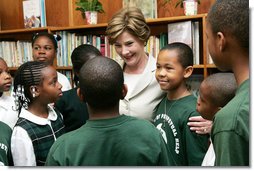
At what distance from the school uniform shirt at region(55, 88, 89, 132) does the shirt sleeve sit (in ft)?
0.95

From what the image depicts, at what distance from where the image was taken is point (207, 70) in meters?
1.87

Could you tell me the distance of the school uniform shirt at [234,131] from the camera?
28.0 inches

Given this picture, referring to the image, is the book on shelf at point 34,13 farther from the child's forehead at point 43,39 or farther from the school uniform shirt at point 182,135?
the school uniform shirt at point 182,135

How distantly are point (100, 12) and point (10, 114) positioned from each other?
3.46 ft

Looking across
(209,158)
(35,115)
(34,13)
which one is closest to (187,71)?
(209,158)

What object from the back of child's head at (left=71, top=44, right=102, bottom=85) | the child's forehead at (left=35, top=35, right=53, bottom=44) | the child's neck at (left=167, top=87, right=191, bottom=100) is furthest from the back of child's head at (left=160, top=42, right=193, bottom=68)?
the child's forehead at (left=35, top=35, right=53, bottom=44)

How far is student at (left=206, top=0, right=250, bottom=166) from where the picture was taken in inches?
28.2

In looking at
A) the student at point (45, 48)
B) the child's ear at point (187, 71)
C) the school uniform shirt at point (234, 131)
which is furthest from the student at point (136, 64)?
the school uniform shirt at point (234, 131)

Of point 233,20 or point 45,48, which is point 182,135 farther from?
point 45,48

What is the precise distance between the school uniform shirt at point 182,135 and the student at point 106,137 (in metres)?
0.27

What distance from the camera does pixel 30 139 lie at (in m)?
1.26

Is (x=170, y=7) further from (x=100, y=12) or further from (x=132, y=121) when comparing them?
(x=132, y=121)

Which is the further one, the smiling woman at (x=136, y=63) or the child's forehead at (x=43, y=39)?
the child's forehead at (x=43, y=39)

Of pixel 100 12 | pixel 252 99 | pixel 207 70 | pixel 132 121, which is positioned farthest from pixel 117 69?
pixel 100 12
